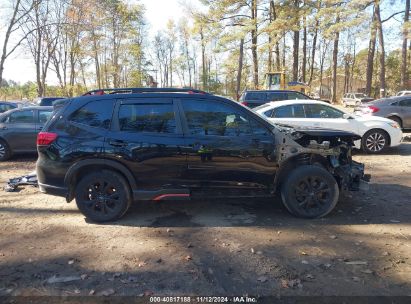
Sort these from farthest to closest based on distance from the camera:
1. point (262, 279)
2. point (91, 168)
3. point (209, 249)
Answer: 1. point (91, 168)
2. point (209, 249)
3. point (262, 279)

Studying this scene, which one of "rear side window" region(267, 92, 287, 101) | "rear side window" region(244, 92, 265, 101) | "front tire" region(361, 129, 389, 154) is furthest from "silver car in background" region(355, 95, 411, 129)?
"rear side window" region(244, 92, 265, 101)

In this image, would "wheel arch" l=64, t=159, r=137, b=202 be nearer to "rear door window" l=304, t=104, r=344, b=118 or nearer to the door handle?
the door handle

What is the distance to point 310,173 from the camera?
Result: 199 inches

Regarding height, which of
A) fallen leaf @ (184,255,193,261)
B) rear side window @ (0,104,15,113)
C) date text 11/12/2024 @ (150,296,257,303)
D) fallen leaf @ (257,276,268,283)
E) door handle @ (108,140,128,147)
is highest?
rear side window @ (0,104,15,113)

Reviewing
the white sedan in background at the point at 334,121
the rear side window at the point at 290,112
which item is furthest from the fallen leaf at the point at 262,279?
the rear side window at the point at 290,112

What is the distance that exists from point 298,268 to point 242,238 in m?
0.93

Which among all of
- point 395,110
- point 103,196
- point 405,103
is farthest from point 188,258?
point 405,103

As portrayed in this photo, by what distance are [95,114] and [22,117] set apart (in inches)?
245

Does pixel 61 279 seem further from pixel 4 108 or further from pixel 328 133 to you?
pixel 4 108

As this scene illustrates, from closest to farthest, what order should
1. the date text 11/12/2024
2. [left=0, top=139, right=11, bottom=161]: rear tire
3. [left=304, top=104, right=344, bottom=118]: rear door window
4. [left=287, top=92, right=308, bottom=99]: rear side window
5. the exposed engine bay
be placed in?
the date text 11/12/2024 < the exposed engine bay < [left=304, top=104, right=344, bottom=118]: rear door window < [left=0, top=139, right=11, bottom=161]: rear tire < [left=287, top=92, right=308, bottom=99]: rear side window

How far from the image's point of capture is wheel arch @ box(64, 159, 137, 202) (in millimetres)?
4895

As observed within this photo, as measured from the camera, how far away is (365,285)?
3.38 m

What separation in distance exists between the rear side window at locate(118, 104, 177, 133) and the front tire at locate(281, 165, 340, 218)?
6.15ft

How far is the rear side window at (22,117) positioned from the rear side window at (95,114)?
5877 millimetres
